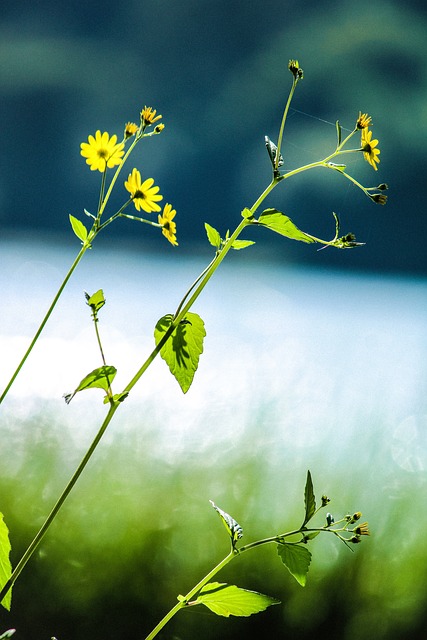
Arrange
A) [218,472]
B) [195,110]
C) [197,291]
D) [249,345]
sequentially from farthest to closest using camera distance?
1. [195,110]
2. [249,345]
3. [218,472]
4. [197,291]

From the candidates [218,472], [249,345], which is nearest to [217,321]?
[249,345]

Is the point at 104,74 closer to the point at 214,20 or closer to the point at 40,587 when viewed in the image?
the point at 214,20

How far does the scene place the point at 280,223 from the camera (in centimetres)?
37

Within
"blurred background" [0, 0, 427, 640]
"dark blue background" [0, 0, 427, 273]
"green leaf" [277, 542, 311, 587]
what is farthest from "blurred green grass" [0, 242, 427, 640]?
"green leaf" [277, 542, 311, 587]

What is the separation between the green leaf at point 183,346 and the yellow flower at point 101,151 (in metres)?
0.10

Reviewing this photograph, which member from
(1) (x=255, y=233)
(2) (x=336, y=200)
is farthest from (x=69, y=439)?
(2) (x=336, y=200)

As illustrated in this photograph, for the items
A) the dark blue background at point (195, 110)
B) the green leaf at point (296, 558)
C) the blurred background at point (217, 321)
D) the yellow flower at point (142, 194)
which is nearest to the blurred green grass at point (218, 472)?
the blurred background at point (217, 321)

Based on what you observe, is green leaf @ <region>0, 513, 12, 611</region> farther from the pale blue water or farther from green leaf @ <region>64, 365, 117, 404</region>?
the pale blue water

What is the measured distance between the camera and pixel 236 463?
70cm

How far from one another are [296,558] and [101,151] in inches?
10.7

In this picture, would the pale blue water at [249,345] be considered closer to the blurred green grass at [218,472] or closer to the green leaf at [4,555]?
the blurred green grass at [218,472]

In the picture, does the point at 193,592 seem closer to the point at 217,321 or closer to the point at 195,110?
the point at 217,321

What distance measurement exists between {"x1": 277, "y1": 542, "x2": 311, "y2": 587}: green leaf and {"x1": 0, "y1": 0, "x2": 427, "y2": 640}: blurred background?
0.26 meters

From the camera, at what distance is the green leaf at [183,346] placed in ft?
1.29
